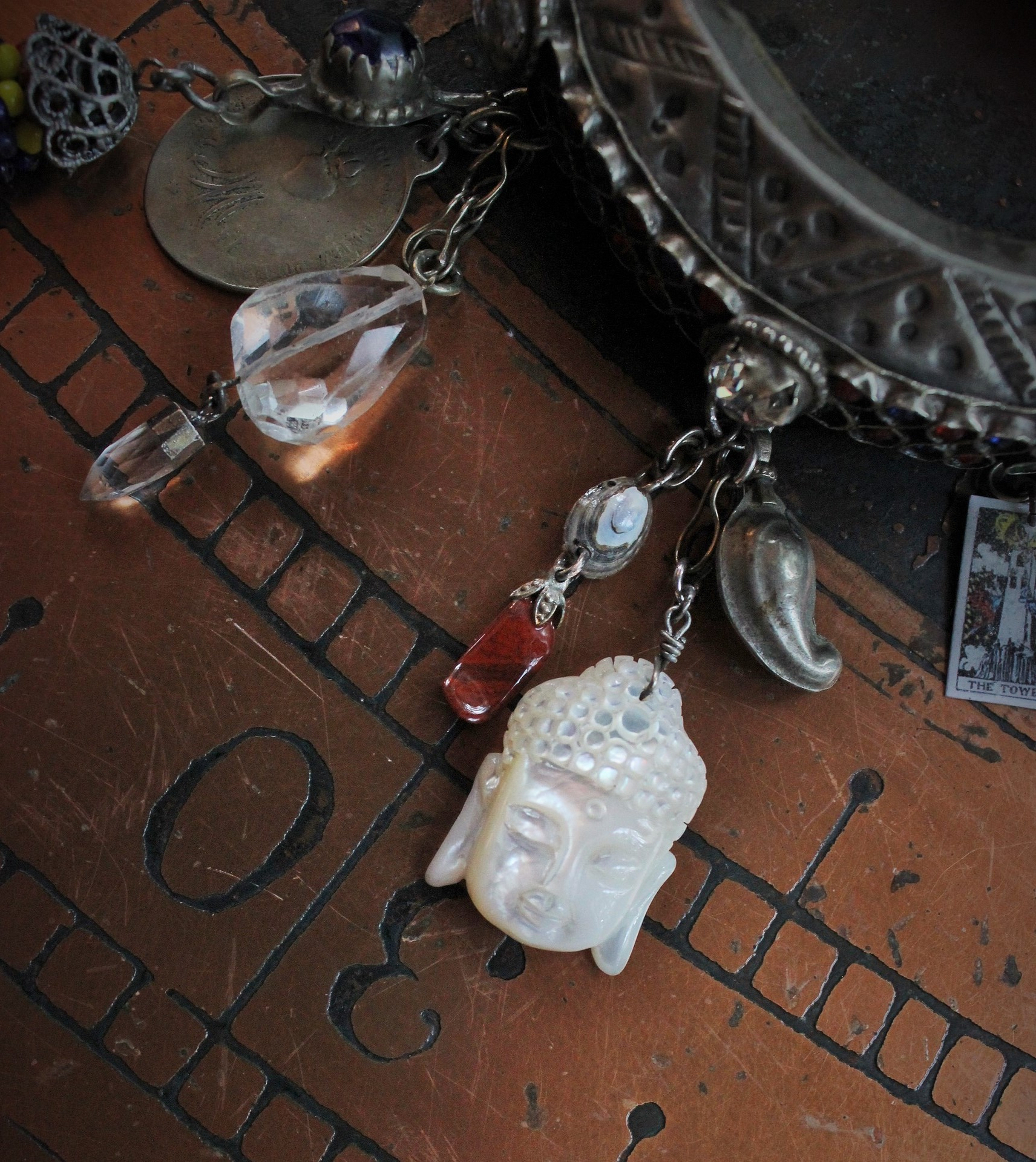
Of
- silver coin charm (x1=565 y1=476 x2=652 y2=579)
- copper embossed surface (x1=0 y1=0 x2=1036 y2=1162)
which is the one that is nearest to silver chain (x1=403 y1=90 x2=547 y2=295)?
copper embossed surface (x1=0 y1=0 x2=1036 y2=1162)

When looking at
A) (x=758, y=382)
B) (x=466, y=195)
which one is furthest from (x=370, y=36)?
(x=758, y=382)

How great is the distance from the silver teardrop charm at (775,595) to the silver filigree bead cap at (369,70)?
0.42 meters

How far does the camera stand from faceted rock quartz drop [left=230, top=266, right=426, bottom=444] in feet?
2.63

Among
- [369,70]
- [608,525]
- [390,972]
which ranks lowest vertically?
[390,972]

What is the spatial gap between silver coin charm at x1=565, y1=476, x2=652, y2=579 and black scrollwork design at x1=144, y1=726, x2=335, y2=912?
0.26 meters

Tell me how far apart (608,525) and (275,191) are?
38 cm

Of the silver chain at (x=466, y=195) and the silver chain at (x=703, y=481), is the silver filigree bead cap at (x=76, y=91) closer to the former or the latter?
the silver chain at (x=466, y=195)

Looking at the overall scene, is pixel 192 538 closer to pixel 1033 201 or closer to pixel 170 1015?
Answer: pixel 170 1015

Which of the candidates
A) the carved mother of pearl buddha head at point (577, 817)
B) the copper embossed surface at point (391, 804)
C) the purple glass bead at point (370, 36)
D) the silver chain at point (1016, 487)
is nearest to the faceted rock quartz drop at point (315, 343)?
the copper embossed surface at point (391, 804)

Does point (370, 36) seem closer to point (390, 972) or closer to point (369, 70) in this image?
point (369, 70)

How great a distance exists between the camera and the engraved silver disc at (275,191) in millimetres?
846

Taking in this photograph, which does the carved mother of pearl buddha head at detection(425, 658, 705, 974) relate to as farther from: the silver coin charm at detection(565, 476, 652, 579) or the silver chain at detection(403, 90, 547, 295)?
the silver chain at detection(403, 90, 547, 295)

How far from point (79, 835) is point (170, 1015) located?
15cm

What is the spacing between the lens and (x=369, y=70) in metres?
0.80
